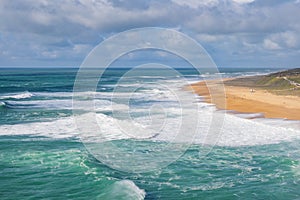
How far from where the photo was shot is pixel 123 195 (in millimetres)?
15695

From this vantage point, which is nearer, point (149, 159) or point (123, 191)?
point (123, 191)

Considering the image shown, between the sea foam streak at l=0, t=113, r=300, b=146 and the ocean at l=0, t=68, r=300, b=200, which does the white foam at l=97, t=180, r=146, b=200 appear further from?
the sea foam streak at l=0, t=113, r=300, b=146

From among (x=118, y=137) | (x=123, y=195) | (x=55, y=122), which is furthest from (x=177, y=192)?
(x=55, y=122)

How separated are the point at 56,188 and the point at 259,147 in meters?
13.3

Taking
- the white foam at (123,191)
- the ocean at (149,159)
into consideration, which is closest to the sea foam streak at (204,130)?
the ocean at (149,159)

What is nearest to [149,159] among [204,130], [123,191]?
[123,191]

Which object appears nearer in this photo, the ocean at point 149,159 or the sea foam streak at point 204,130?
the ocean at point 149,159

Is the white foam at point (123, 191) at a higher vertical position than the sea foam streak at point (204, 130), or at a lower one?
lower

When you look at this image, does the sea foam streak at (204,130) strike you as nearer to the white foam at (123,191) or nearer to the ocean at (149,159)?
the ocean at (149,159)

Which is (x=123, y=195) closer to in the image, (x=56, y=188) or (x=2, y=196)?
(x=56, y=188)

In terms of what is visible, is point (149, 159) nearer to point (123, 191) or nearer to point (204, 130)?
point (123, 191)

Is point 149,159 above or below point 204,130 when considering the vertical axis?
below

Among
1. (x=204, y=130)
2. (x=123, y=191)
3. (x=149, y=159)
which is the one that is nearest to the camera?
(x=123, y=191)

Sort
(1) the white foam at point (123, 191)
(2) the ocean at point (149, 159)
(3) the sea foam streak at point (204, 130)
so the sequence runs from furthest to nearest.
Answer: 1. (3) the sea foam streak at point (204, 130)
2. (2) the ocean at point (149, 159)
3. (1) the white foam at point (123, 191)
